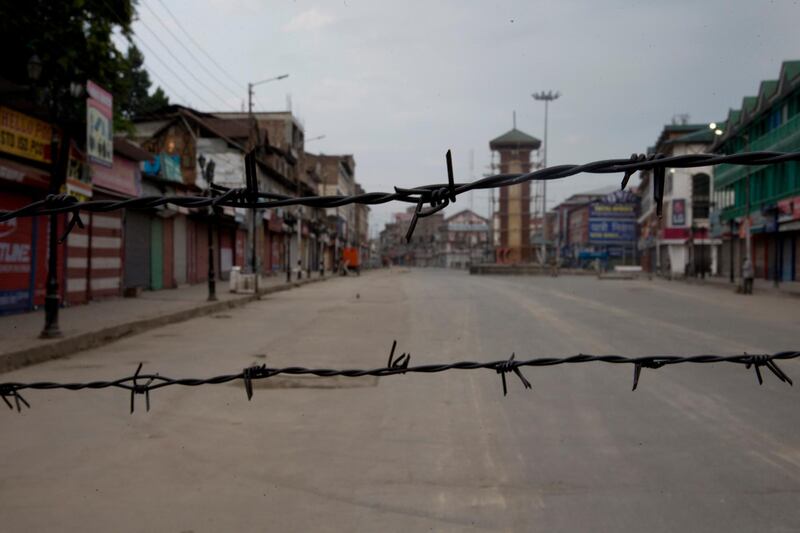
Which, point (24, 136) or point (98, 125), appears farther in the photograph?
point (98, 125)

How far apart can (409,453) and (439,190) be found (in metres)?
2.91

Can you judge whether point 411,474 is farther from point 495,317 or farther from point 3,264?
point 3,264

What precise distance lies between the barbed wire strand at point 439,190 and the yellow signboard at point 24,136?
12085 millimetres

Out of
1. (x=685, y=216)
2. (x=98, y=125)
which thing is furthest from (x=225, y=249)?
(x=685, y=216)

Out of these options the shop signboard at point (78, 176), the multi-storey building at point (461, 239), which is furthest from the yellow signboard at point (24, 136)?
the multi-storey building at point (461, 239)

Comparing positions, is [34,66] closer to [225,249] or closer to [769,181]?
[225,249]

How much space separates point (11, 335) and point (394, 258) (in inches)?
5919

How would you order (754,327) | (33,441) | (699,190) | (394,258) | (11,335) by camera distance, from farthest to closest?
(394,258) < (699,190) < (754,327) < (11,335) < (33,441)

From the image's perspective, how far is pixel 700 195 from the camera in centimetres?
6025

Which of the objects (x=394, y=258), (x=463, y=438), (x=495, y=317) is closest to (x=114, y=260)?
(x=495, y=317)

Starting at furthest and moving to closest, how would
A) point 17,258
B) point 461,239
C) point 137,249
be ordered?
point 461,239 → point 137,249 → point 17,258

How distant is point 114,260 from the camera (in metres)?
19.0

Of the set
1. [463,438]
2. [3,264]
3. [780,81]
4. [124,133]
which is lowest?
[463,438]

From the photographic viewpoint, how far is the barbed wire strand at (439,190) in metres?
2.07
